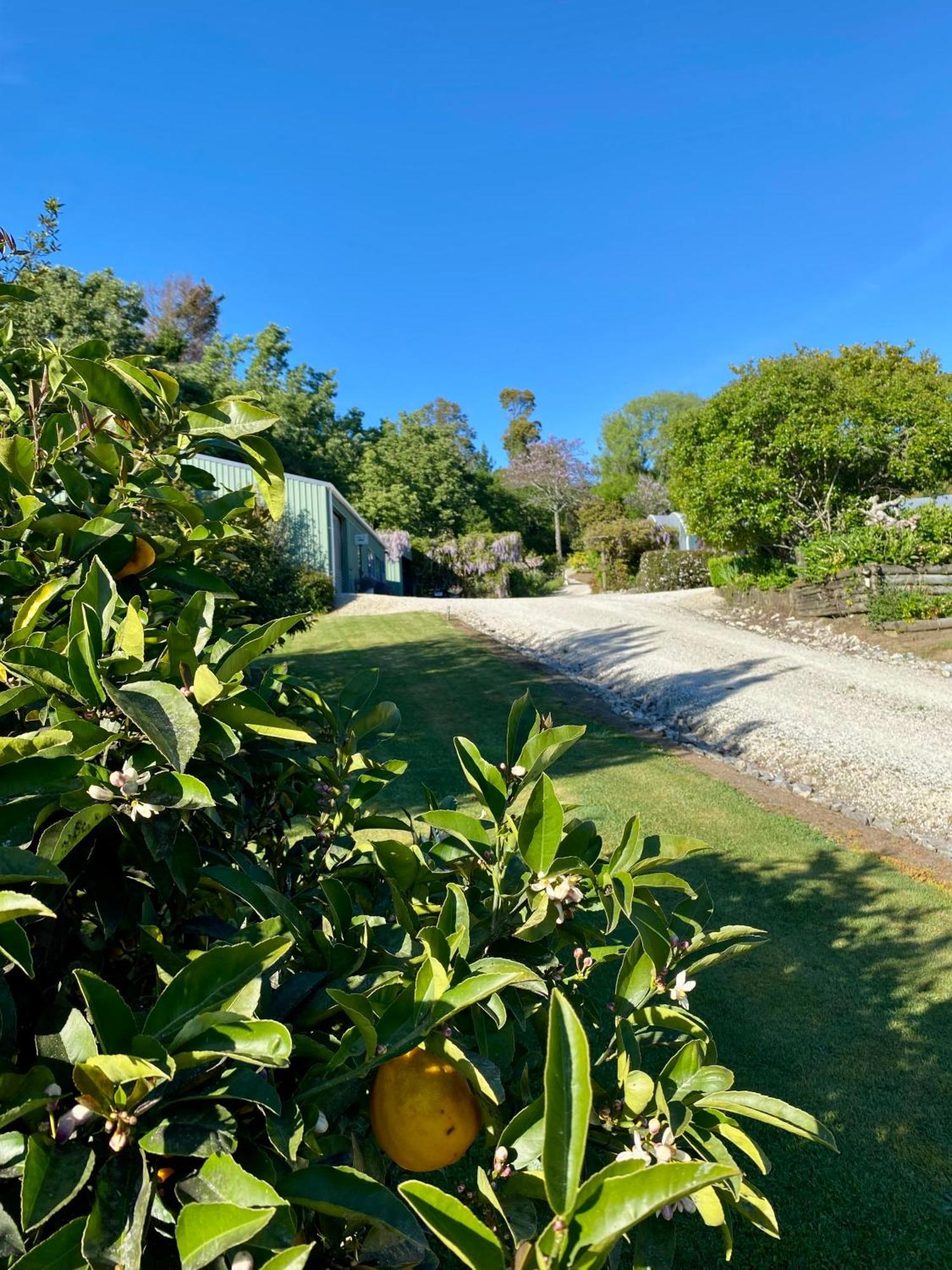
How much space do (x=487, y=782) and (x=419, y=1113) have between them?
19.5 inches

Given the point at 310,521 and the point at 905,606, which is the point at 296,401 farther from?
the point at 905,606

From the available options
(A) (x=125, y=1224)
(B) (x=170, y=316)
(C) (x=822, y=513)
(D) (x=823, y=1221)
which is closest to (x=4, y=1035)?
(A) (x=125, y=1224)

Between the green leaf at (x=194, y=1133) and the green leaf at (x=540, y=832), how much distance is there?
18.4 inches

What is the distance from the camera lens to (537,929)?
110 centimetres

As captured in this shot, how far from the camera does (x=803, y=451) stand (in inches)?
619

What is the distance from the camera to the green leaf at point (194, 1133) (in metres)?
0.71

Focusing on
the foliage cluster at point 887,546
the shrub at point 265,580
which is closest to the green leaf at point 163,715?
the shrub at point 265,580

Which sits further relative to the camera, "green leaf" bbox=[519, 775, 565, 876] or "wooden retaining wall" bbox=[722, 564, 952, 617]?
"wooden retaining wall" bbox=[722, 564, 952, 617]

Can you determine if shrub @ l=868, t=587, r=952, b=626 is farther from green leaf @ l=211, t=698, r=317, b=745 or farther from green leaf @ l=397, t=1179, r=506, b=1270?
green leaf @ l=397, t=1179, r=506, b=1270

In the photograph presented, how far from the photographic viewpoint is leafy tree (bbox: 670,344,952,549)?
15.2m

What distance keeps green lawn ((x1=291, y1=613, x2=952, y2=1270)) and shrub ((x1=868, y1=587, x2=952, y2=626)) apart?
296 inches

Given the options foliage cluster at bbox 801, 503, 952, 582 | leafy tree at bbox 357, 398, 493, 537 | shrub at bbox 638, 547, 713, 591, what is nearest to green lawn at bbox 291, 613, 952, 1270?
foliage cluster at bbox 801, 503, 952, 582

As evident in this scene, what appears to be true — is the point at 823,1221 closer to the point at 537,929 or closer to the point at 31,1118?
the point at 537,929

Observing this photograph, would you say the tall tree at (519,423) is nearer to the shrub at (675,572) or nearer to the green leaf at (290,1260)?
the shrub at (675,572)
